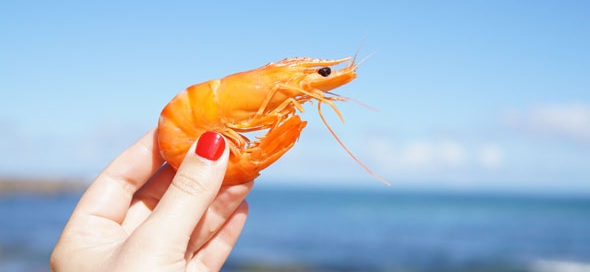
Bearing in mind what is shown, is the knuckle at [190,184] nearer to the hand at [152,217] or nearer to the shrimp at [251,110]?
the hand at [152,217]

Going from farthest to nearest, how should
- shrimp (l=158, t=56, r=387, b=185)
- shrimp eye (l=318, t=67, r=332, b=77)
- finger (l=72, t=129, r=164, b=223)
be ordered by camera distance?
1. finger (l=72, t=129, r=164, b=223)
2. shrimp eye (l=318, t=67, r=332, b=77)
3. shrimp (l=158, t=56, r=387, b=185)

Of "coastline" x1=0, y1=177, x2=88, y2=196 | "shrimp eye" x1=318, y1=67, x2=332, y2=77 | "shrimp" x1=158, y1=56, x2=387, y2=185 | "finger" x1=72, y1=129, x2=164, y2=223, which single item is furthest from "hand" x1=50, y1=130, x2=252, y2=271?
"coastline" x1=0, y1=177, x2=88, y2=196

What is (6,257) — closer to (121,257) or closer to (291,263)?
(291,263)

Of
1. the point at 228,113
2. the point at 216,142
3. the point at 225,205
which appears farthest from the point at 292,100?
the point at 225,205

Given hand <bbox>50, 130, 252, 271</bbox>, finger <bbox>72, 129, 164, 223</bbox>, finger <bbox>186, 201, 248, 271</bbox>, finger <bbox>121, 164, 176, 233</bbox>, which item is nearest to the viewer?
hand <bbox>50, 130, 252, 271</bbox>

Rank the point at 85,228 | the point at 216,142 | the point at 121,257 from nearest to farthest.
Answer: the point at 121,257 → the point at 216,142 → the point at 85,228

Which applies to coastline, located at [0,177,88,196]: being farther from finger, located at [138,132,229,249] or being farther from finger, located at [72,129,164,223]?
finger, located at [138,132,229,249]
